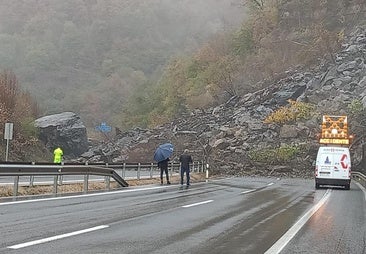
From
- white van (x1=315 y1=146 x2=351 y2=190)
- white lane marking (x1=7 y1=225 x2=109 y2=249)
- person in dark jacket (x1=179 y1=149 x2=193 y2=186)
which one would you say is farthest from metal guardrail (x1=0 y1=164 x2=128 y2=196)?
white van (x1=315 y1=146 x2=351 y2=190)

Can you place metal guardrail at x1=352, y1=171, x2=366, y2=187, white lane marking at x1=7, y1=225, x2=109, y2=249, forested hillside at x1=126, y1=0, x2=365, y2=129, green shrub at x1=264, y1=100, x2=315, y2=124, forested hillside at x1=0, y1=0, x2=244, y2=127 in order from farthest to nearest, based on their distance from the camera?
forested hillside at x1=0, y1=0, x2=244, y2=127
forested hillside at x1=126, y1=0, x2=365, y2=129
green shrub at x1=264, y1=100, x2=315, y2=124
metal guardrail at x1=352, y1=171, x2=366, y2=187
white lane marking at x1=7, y1=225, x2=109, y2=249

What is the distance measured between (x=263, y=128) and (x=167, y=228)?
2014 inches

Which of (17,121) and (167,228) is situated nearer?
(167,228)

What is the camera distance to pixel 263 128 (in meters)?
60.8

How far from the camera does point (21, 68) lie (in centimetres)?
12600

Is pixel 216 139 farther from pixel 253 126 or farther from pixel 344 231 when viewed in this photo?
pixel 344 231

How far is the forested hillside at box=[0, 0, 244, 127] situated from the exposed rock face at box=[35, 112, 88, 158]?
159 ft

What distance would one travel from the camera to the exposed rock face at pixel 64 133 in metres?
59.3

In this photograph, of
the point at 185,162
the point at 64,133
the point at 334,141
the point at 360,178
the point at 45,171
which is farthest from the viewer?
the point at 64,133

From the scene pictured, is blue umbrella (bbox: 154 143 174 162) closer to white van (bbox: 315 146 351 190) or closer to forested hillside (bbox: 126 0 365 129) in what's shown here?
white van (bbox: 315 146 351 190)

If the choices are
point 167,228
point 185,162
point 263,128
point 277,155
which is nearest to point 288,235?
point 167,228

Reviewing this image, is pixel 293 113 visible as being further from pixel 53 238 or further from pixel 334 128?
pixel 53 238

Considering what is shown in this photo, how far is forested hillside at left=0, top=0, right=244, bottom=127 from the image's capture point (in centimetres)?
12321

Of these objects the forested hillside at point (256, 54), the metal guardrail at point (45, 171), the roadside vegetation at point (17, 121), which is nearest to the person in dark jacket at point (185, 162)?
the metal guardrail at point (45, 171)
